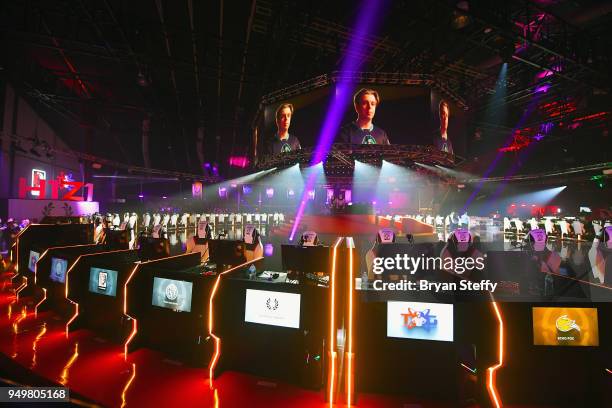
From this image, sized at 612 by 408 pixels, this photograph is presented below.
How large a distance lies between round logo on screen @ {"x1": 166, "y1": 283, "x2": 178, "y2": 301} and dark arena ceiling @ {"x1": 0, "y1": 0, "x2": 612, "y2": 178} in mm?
5354

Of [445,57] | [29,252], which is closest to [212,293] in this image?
[29,252]

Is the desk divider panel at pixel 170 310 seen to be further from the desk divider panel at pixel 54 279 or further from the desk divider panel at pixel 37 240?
the desk divider panel at pixel 37 240

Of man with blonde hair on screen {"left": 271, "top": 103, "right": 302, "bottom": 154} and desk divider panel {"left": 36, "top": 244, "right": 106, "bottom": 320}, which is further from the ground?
man with blonde hair on screen {"left": 271, "top": 103, "right": 302, "bottom": 154}

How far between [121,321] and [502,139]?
705 inches

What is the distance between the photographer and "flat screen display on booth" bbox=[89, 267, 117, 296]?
13.2ft

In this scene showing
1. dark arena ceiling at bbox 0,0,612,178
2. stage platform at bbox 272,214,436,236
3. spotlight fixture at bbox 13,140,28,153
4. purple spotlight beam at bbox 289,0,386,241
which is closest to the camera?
dark arena ceiling at bbox 0,0,612,178

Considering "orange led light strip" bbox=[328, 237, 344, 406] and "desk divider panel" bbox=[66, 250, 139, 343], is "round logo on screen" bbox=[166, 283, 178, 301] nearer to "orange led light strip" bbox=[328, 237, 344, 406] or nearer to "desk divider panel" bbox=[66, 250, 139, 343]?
"desk divider panel" bbox=[66, 250, 139, 343]

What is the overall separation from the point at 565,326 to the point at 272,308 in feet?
8.75

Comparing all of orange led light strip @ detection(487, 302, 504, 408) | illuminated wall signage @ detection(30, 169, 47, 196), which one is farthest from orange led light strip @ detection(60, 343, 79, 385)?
illuminated wall signage @ detection(30, 169, 47, 196)

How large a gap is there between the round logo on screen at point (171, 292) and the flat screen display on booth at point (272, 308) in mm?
948

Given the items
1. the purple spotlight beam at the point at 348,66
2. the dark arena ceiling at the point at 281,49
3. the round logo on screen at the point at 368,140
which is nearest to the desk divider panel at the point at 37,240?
the dark arena ceiling at the point at 281,49

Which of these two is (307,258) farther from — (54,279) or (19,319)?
(19,319)

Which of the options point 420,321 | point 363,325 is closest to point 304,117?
point 363,325

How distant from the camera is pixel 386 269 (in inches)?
185
